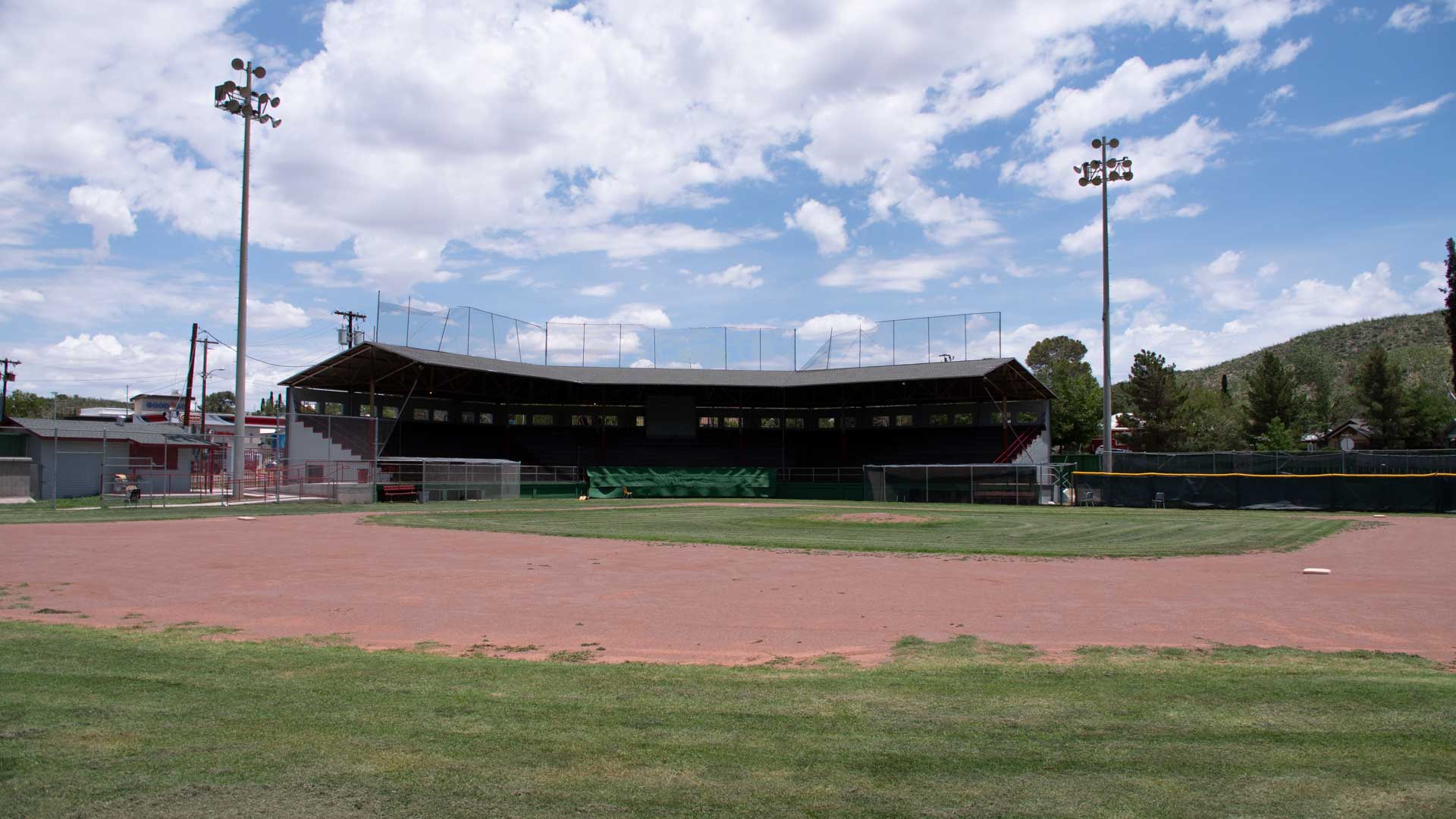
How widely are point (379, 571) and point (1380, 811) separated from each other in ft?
49.3

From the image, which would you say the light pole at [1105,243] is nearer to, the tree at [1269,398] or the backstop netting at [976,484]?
the backstop netting at [976,484]

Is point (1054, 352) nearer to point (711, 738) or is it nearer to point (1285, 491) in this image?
point (1285, 491)

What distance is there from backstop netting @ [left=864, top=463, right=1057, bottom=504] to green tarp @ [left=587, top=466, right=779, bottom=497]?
33.1 feet

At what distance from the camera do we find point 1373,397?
251 ft

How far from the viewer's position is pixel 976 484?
4503 centimetres

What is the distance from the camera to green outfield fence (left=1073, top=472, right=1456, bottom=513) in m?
34.9

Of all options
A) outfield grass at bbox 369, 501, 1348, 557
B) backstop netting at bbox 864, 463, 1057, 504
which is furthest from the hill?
outfield grass at bbox 369, 501, 1348, 557

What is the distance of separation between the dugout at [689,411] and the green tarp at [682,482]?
264 inches

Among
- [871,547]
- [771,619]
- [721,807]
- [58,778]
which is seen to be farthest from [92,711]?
[871,547]

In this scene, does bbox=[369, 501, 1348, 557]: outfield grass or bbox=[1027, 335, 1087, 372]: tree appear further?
bbox=[1027, 335, 1087, 372]: tree

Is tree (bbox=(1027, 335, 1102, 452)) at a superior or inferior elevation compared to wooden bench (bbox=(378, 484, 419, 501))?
superior

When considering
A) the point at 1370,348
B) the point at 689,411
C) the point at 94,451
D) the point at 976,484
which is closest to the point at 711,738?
the point at 976,484

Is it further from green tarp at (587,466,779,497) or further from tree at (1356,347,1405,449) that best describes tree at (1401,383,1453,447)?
green tarp at (587,466,779,497)

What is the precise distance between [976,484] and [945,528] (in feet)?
58.7
